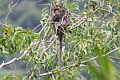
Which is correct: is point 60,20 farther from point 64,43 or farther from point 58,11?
point 64,43

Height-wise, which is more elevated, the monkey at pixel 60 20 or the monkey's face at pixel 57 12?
the monkey's face at pixel 57 12

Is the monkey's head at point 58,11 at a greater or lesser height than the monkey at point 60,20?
greater

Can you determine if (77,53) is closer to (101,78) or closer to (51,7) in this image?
(51,7)

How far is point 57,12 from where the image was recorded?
95.6 inches

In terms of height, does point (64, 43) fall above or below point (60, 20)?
below

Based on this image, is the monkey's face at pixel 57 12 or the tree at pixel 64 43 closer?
the tree at pixel 64 43

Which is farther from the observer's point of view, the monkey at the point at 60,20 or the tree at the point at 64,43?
the monkey at the point at 60,20

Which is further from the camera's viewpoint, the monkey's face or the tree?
the monkey's face

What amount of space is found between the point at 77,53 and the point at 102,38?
41 cm

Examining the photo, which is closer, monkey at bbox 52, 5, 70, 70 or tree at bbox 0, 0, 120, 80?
tree at bbox 0, 0, 120, 80

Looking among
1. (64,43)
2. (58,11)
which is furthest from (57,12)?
(64,43)

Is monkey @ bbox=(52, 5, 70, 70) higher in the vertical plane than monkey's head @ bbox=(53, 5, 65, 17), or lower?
lower

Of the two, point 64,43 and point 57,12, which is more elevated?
point 57,12

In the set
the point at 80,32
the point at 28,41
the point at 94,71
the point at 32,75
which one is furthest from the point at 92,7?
the point at 94,71
